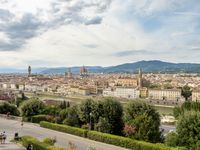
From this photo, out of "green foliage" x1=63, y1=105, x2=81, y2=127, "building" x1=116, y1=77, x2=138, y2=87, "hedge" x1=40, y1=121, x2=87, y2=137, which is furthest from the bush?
"building" x1=116, y1=77, x2=138, y2=87

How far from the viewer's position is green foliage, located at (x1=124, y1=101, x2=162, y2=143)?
24266mm

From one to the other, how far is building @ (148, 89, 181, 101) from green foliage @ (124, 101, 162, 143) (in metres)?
99.6

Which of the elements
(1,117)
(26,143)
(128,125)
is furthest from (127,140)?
(1,117)

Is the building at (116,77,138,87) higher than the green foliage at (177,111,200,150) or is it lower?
lower

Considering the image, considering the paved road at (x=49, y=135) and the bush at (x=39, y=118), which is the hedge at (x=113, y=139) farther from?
the bush at (x=39, y=118)

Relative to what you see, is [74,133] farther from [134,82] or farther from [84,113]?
[134,82]

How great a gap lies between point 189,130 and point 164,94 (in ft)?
366

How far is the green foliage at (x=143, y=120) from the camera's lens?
24.3m

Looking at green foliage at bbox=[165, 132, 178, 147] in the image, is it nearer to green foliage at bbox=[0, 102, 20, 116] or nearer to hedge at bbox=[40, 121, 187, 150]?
hedge at bbox=[40, 121, 187, 150]

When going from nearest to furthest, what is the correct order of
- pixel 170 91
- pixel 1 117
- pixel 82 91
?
1. pixel 1 117
2. pixel 170 91
3. pixel 82 91

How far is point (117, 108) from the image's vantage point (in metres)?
28.5

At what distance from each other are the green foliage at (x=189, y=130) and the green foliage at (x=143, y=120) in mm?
2282

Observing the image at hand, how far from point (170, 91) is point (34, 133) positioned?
348 feet

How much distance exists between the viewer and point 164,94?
5217 inches
